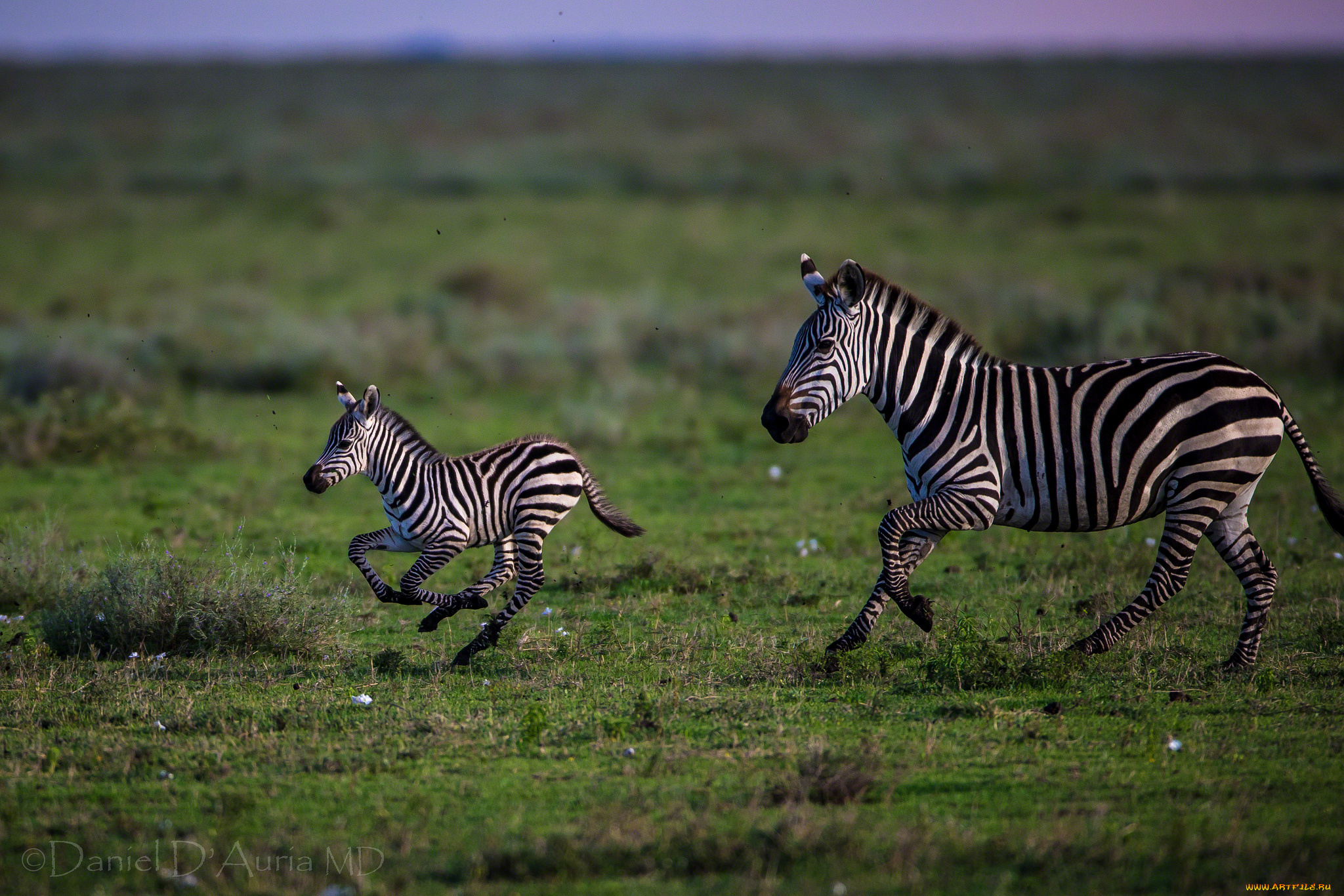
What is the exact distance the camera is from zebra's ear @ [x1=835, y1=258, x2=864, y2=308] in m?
7.98

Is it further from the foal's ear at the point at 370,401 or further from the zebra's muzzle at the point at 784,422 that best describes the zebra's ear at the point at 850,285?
the foal's ear at the point at 370,401

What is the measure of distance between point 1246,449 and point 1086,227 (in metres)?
35.7

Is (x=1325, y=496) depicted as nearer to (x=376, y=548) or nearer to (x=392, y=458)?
(x=392, y=458)

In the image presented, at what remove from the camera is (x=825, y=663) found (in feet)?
26.1

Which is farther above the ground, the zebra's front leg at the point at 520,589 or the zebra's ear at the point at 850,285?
the zebra's ear at the point at 850,285

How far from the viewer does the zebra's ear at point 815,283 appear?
26.7ft

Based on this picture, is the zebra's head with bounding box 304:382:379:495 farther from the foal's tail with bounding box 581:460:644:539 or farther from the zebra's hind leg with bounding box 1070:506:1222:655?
the zebra's hind leg with bounding box 1070:506:1222:655

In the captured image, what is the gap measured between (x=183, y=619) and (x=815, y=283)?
16.3 feet

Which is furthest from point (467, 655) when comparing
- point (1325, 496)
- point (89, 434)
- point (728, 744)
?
point (89, 434)

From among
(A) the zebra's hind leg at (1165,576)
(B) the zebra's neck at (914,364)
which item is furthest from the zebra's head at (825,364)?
(A) the zebra's hind leg at (1165,576)

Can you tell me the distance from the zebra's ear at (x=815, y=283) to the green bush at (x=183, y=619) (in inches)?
160

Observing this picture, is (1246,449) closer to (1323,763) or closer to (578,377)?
(1323,763)

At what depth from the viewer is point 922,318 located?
8234mm

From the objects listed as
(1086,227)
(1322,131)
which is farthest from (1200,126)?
(1086,227)
